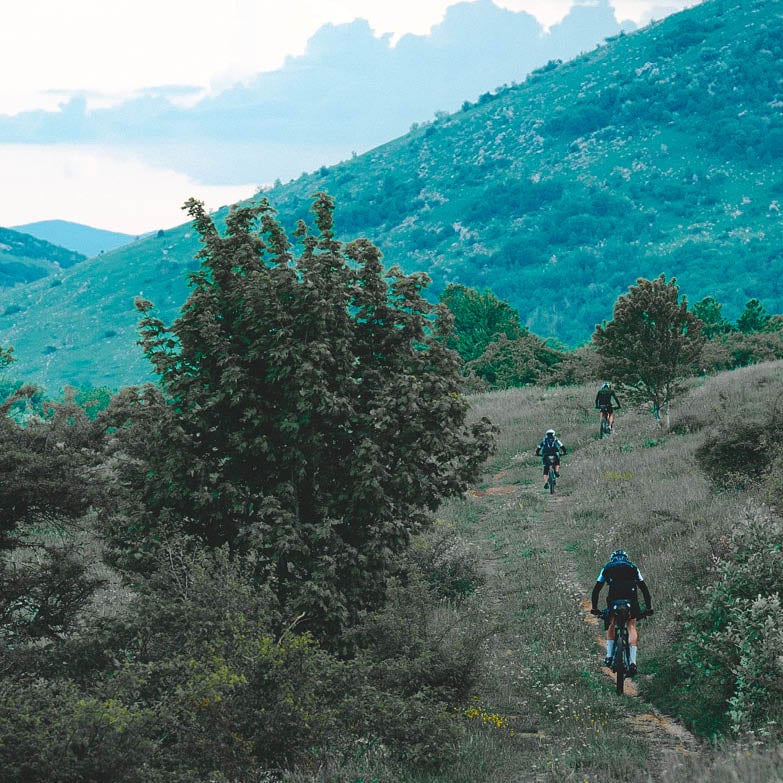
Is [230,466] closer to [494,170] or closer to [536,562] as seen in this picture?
[536,562]

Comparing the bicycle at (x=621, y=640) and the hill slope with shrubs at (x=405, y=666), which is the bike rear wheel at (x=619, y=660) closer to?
the bicycle at (x=621, y=640)

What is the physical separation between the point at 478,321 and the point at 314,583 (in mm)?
54679

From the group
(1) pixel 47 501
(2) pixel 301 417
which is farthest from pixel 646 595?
(1) pixel 47 501

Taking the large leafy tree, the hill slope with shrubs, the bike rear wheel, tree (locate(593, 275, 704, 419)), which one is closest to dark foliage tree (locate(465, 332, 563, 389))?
tree (locate(593, 275, 704, 419))

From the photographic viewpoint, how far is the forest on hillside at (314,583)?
22.3 feet

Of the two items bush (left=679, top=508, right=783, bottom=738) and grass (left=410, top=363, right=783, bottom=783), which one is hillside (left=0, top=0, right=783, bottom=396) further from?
bush (left=679, top=508, right=783, bottom=738)

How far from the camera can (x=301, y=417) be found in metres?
10.1

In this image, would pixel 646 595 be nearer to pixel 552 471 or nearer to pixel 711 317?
pixel 552 471

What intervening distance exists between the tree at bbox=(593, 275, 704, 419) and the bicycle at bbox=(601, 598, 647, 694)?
49.2ft

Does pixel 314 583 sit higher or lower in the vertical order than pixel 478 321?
lower

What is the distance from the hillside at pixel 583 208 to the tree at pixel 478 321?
62.5 m

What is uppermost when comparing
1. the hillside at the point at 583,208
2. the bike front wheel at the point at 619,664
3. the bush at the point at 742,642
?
the hillside at the point at 583,208

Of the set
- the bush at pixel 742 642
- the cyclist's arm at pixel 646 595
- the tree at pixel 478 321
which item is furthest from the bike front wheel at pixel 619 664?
the tree at pixel 478 321

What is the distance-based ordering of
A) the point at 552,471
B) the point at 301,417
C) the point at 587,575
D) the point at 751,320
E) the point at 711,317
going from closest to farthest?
the point at 301,417 → the point at 587,575 → the point at 552,471 → the point at 751,320 → the point at 711,317
